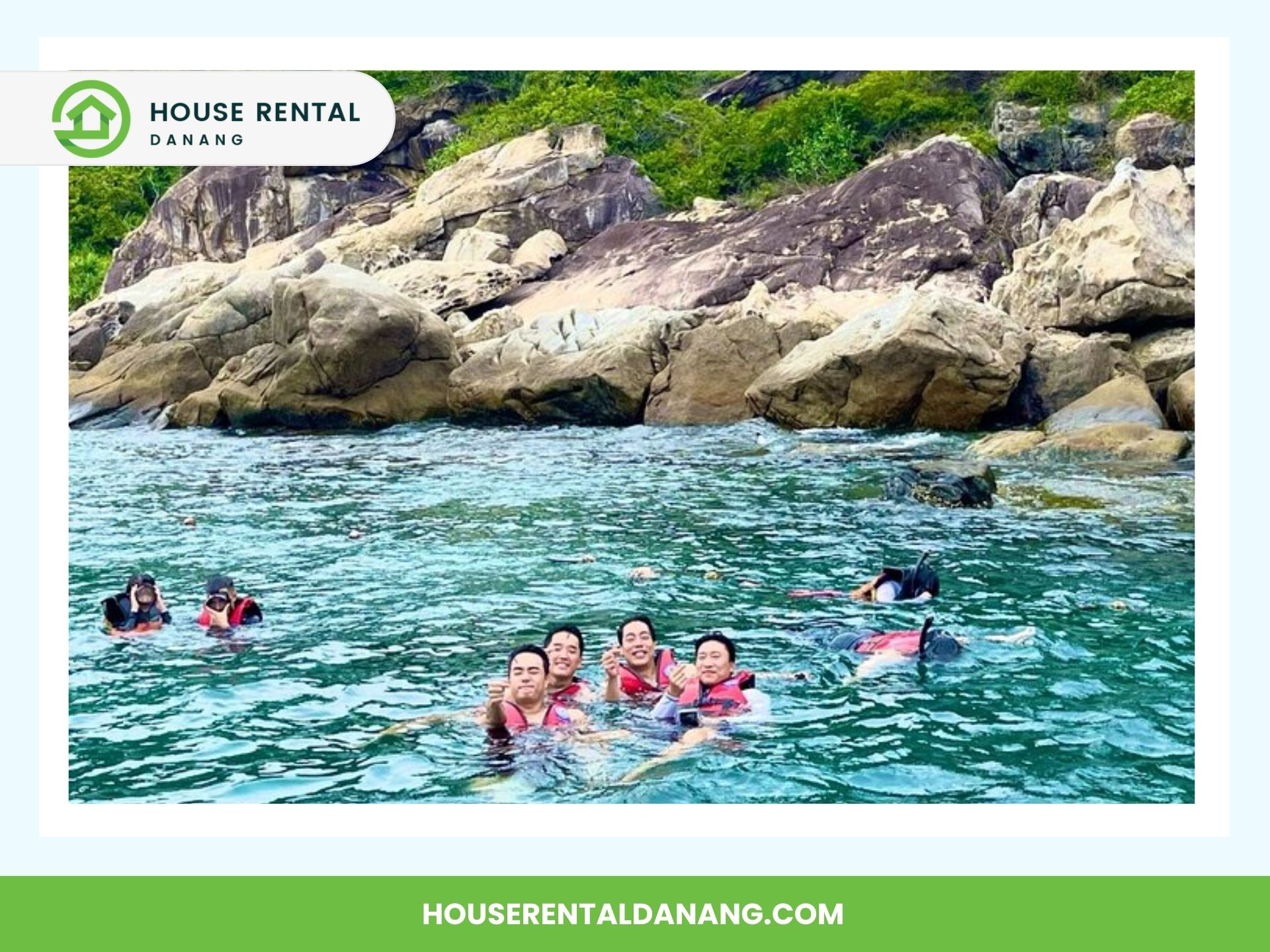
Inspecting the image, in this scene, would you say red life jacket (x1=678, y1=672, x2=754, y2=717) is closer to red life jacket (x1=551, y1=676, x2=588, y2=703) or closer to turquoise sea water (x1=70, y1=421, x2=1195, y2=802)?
turquoise sea water (x1=70, y1=421, x2=1195, y2=802)

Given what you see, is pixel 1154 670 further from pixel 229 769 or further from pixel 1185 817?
pixel 229 769

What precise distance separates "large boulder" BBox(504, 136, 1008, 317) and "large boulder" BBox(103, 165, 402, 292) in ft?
22.4

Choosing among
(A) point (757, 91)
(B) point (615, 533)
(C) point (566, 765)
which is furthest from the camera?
(A) point (757, 91)

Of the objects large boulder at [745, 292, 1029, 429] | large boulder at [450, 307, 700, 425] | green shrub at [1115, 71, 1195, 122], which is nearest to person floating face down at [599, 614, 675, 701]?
large boulder at [745, 292, 1029, 429]

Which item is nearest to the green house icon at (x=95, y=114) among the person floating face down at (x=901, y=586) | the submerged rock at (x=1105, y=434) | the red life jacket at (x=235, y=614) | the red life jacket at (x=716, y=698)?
the red life jacket at (x=235, y=614)

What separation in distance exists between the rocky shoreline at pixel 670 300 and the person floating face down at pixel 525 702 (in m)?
11.4

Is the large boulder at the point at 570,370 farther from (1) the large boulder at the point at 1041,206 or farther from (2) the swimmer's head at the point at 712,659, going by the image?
(2) the swimmer's head at the point at 712,659

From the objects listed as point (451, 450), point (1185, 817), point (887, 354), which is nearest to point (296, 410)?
point (451, 450)

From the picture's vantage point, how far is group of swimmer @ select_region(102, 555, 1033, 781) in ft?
32.0

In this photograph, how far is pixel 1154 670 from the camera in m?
11.2

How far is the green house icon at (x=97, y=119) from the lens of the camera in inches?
410

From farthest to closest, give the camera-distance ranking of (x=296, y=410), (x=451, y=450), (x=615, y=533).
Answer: (x=296, y=410) < (x=451, y=450) < (x=615, y=533)
